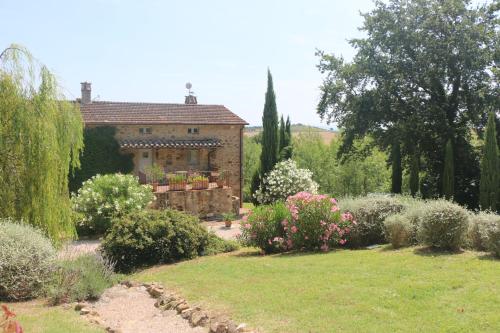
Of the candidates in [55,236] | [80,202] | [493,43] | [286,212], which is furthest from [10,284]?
[493,43]

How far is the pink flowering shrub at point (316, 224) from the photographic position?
43.1ft

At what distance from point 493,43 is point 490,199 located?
7.90 m

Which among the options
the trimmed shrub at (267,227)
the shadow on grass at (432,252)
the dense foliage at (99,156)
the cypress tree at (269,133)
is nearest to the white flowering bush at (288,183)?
the cypress tree at (269,133)

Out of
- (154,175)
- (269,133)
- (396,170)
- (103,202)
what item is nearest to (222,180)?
(154,175)

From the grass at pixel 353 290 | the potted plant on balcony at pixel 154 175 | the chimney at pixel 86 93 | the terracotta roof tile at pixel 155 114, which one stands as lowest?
the grass at pixel 353 290

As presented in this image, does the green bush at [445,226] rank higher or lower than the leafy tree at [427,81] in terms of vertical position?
lower

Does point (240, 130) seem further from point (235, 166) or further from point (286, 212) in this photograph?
point (286, 212)

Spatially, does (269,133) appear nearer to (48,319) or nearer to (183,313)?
(183,313)

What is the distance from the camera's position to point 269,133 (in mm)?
27688

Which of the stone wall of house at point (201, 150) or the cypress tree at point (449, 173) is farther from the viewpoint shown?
the stone wall of house at point (201, 150)

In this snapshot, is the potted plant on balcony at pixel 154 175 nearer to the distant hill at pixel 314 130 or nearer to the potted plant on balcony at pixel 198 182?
the potted plant on balcony at pixel 198 182

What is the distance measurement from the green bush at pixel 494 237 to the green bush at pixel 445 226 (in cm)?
68

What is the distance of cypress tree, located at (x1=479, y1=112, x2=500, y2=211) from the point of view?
2091 centimetres

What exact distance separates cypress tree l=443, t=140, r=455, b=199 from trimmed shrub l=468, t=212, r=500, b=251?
11.7 meters
